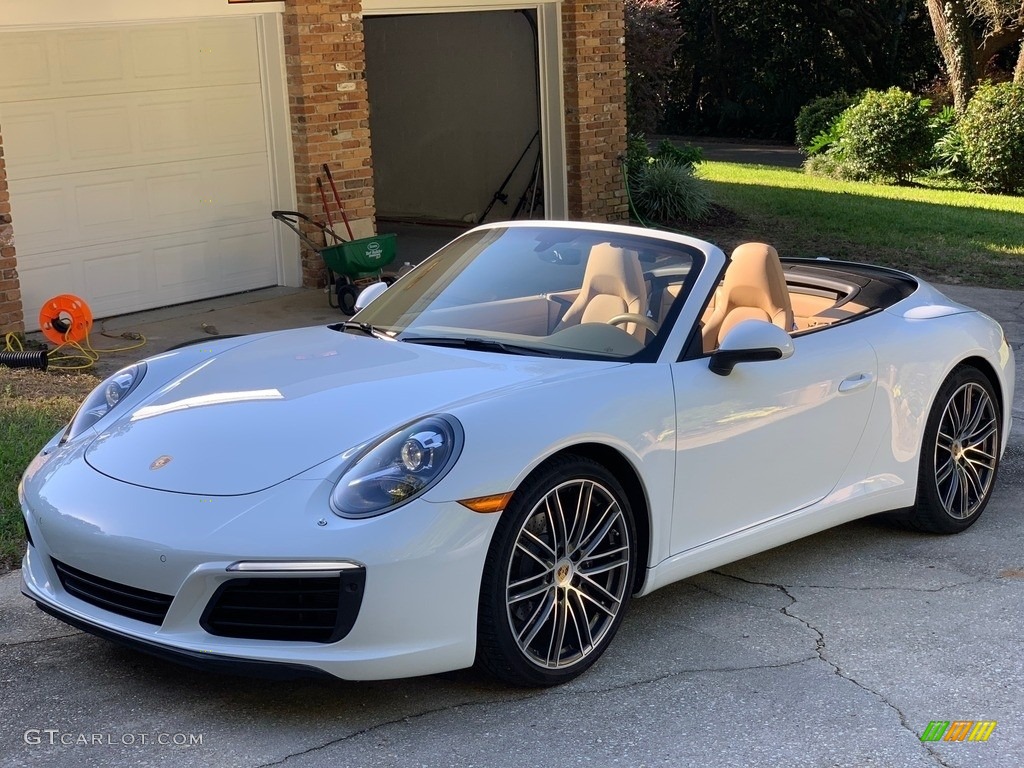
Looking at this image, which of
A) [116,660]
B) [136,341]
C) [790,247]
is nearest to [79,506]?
[116,660]

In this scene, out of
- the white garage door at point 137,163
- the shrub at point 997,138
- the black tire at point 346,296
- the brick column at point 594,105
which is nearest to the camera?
the white garage door at point 137,163

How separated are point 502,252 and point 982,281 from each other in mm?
8315

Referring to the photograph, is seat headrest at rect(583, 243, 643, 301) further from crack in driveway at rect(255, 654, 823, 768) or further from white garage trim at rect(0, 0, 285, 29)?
white garage trim at rect(0, 0, 285, 29)

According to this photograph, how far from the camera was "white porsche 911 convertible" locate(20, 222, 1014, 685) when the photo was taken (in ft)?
12.2

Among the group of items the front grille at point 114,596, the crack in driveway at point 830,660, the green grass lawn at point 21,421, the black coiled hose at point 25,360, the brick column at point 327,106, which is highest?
the brick column at point 327,106

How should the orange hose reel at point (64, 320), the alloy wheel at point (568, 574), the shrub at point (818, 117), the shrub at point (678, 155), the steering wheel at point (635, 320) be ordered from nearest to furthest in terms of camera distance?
the alloy wheel at point (568, 574) → the steering wheel at point (635, 320) → the orange hose reel at point (64, 320) → the shrub at point (678, 155) → the shrub at point (818, 117)

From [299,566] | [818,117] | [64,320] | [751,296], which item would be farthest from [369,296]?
[818,117]

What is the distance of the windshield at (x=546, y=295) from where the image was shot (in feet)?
15.5

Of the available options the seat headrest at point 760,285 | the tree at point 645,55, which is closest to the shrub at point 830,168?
the tree at point 645,55

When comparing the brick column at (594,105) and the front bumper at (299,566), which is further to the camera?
the brick column at (594,105)

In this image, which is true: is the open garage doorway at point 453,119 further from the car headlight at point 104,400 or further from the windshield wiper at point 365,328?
the car headlight at point 104,400

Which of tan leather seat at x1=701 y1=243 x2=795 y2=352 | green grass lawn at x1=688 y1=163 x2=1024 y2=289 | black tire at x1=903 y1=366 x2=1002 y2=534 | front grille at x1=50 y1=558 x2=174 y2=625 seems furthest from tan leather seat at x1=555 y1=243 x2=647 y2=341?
green grass lawn at x1=688 y1=163 x2=1024 y2=289

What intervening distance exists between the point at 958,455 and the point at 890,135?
625 inches

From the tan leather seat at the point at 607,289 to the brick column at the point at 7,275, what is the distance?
5616 millimetres
